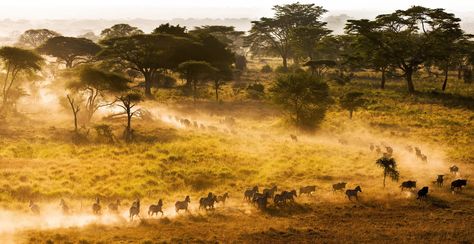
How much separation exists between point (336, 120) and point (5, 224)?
41.0 meters

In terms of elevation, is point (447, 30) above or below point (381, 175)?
above

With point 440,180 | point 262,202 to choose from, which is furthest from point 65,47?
point 440,180

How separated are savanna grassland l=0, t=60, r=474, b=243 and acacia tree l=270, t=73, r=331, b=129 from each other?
177 centimetres

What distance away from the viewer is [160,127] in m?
50.2

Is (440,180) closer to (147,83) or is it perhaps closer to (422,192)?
(422,192)

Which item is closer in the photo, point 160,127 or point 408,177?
point 408,177

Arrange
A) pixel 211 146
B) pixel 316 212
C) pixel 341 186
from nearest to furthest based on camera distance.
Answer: pixel 316 212 < pixel 341 186 < pixel 211 146

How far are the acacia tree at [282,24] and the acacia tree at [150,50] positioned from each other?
4105 centimetres

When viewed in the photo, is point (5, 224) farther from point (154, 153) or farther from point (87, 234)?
point (154, 153)

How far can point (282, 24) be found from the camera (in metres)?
110

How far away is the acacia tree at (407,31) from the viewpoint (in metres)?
67.4

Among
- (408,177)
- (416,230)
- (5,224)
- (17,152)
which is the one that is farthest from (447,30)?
(5,224)

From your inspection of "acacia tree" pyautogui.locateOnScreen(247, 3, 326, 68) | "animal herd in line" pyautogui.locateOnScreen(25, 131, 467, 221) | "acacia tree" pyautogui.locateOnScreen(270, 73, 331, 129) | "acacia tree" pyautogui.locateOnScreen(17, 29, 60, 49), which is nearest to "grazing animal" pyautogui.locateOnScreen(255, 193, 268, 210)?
"animal herd in line" pyautogui.locateOnScreen(25, 131, 467, 221)

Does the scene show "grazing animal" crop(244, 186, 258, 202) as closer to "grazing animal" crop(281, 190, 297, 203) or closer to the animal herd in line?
the animal herd in line
